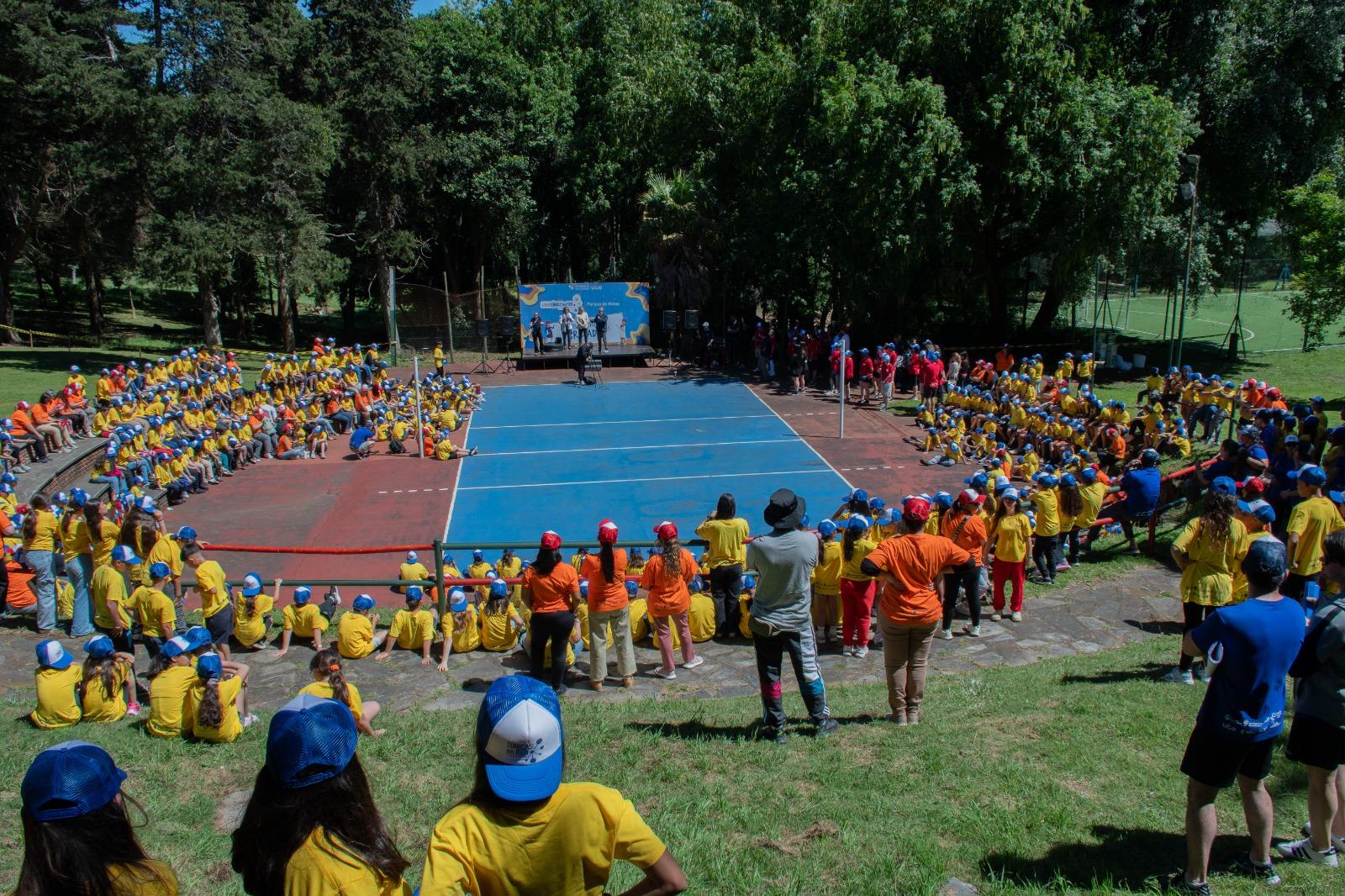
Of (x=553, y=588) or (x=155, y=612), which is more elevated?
(x=553, y=588)

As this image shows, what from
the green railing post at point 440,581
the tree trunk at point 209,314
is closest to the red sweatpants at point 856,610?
the green railing post at point 440,581

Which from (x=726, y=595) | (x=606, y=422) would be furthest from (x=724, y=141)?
(x=726, y=595)

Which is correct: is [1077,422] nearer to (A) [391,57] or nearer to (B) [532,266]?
(A) [391,57]

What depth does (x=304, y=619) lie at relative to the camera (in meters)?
9.78

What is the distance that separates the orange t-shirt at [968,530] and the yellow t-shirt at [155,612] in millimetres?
7029

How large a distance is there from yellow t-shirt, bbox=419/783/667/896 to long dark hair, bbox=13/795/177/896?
2.78 feet

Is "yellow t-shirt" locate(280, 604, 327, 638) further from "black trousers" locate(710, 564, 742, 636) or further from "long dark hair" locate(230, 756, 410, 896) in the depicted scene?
"long dark hair" locate(230, 756, 410, 896)

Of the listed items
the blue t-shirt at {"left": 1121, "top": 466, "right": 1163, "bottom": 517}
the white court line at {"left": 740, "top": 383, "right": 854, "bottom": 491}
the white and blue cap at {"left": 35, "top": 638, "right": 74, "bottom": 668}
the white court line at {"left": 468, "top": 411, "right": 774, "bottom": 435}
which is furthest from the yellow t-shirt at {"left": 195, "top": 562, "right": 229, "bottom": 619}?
the white court line at {"left": 468, "top": 411, "right": 774, "bottom": 435}

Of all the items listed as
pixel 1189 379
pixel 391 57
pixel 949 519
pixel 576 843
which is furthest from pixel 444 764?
pixel 391 57

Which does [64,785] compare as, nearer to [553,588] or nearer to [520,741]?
[520,741]

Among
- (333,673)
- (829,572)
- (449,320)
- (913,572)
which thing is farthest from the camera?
(449,320)

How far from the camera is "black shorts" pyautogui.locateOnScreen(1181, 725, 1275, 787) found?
4.26 meters

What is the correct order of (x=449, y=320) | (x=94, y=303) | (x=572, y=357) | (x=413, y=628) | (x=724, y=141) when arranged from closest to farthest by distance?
(x=413, y=628)
(x=572, y=357)
(x=724, y=141)
(x=449, y=320)
(x=94, y=303)

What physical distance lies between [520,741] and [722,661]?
639 cm
